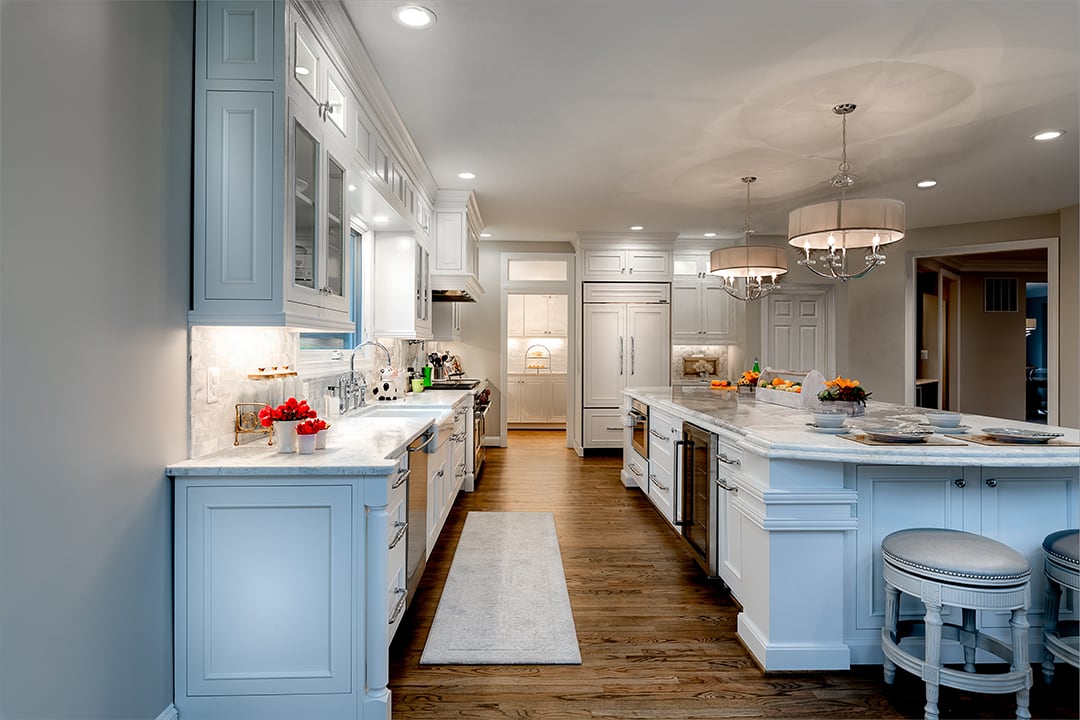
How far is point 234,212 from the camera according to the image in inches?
79.2

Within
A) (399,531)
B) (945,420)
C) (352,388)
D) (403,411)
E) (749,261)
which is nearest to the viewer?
(399,531)

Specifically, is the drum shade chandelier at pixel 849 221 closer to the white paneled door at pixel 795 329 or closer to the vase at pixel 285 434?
the vase at pixel 285 434

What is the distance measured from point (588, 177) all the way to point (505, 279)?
9.47 ft

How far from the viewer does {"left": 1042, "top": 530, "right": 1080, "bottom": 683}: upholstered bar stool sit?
6.75ft

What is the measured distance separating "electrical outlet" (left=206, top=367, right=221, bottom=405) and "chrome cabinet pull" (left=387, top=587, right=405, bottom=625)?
102 centimetres

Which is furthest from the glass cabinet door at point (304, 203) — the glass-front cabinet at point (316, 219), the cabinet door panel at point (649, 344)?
the cabinet door panel at point (649, 344)

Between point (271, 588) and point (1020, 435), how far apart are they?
2.87 metres

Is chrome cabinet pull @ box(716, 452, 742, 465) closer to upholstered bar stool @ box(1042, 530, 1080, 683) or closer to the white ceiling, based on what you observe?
upholstered bar stool @ box(1042, 530, 1080, 683)

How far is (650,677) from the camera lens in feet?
7.54

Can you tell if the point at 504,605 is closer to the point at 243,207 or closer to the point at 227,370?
the point at 227,370

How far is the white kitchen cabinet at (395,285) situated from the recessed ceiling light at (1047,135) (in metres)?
4.39

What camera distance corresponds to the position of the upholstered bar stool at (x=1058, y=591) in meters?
2.06

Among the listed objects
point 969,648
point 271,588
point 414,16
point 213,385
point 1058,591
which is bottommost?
point 969,648

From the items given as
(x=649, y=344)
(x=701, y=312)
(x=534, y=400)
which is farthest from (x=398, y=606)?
(x=534, y=400)
